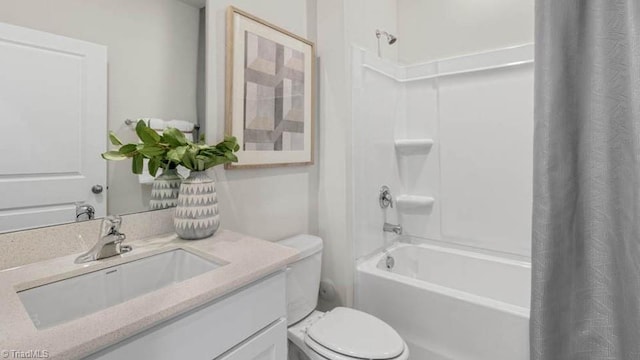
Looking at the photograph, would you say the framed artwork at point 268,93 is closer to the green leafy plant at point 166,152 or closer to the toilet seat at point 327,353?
the green leafy plant at point 166,152

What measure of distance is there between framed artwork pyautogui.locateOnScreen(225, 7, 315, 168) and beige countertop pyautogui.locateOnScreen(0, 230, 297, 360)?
49 centimetres

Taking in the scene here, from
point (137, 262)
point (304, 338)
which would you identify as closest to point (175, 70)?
point (137, 262)

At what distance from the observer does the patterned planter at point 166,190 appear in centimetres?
122

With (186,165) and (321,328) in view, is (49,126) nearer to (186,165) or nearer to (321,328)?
(186,165)

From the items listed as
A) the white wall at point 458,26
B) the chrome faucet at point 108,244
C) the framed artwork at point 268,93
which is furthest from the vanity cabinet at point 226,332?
the white wall at point 458,26

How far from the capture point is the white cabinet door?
0.87 m

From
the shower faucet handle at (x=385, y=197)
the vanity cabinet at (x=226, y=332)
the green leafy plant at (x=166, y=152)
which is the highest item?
the green leafy plant at (x=166, y=152)

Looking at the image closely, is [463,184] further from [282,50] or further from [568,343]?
[282,50]

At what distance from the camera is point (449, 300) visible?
5.06ft

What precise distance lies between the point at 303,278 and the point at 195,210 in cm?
66

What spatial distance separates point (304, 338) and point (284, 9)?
1680 mm

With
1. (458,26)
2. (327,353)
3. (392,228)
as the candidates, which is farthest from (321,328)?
(458,26)

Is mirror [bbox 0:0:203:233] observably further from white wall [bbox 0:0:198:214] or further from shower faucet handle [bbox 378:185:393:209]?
shower faucet handle [bbox 378:185:393:209]

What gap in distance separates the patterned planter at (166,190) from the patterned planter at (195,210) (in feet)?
0.38
